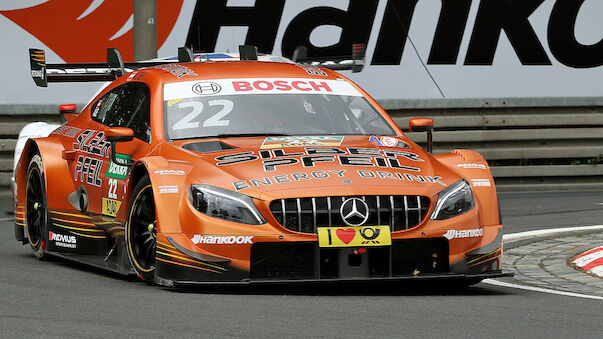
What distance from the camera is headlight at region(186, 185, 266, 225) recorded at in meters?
7.15

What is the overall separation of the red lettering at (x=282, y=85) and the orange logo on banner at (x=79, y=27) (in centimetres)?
593

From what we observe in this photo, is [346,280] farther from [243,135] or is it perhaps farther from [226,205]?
[243,135]

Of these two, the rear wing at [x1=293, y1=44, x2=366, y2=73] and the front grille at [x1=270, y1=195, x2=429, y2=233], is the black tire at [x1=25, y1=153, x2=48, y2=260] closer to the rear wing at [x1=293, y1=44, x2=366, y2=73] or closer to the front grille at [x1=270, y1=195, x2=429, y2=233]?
the rear wing at [x1=293, y1=44, x2=366, y2=73]

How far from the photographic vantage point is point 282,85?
8.64 metres

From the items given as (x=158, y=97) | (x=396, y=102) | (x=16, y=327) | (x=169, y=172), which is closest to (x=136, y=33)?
(x=396, y=102)

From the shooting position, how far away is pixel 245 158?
7.54 m

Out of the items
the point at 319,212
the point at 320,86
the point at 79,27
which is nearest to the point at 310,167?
the point at 319,212

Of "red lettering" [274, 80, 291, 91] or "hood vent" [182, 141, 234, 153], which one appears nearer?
"hood vent" [182, 141, 234, 153]

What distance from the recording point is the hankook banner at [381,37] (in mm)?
14266

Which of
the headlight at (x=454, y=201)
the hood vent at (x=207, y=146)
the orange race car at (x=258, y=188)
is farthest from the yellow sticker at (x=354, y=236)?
the hood vent at (x=207, y=146)

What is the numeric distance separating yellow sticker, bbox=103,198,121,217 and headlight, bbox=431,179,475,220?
204 cm

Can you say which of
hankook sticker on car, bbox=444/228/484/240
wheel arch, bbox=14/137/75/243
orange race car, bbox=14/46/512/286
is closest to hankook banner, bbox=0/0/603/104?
wheel arch, bbox=14/137/75/243

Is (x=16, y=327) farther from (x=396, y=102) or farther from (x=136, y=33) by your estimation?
(x=396, y=102)

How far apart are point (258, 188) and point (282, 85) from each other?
1600mm
